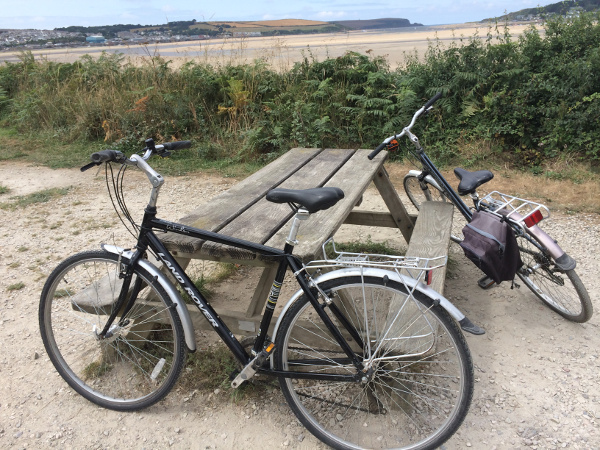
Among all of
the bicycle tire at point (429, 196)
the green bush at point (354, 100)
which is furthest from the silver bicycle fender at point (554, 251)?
the green bush at point (354, 100)

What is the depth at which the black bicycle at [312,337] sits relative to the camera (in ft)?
6.89

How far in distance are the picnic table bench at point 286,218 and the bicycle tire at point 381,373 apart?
333 mm

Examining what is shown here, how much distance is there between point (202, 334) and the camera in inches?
131

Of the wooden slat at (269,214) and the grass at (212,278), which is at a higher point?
the wooden slat at (269,214)

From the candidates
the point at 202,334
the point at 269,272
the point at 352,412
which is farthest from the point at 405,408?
the point at 202,334

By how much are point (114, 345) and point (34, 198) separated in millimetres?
4107

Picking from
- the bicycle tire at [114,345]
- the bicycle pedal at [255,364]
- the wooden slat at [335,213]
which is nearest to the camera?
the bicycle pedal at [255,364]

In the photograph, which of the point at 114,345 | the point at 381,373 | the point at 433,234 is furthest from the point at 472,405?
the point at 114,345

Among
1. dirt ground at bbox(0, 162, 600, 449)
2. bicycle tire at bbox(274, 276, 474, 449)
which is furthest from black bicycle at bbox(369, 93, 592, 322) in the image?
bicycle tire at bbox(274, 276, 474, 449)

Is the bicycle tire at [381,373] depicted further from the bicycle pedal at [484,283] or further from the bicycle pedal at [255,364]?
the bicycle pedal at [484,283]

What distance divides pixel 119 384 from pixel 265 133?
5.36 metres

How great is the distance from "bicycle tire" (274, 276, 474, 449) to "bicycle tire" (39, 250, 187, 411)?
67cm

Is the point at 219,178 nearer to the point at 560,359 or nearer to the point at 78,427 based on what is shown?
the point at 78,427

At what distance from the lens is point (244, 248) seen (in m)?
2.29
